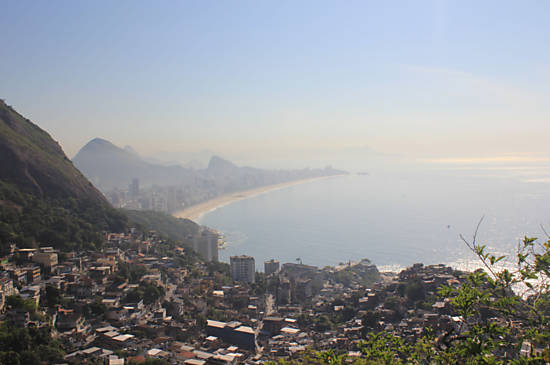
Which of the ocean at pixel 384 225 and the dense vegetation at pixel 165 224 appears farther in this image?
the dense vegetation at pixel 165 224

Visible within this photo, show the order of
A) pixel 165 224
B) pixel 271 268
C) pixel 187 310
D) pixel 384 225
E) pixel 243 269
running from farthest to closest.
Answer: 1. pixel 384 225
2. pixel 165 224
3. pixel 271 268
4. pixel 243 269
5. pixel 187 310

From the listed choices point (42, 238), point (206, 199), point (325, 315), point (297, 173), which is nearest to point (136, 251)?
point (42, 238)

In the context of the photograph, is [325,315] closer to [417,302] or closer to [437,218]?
[417,302]

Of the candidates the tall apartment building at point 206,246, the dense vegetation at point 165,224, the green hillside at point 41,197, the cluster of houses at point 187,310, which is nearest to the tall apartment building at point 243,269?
the cluster of houses at point 187,310

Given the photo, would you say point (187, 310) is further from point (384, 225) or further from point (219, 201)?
point (219, 201)

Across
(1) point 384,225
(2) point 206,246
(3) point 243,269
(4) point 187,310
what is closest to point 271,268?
(3) point 243,269

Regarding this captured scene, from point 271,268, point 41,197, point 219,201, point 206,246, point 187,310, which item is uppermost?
point 41,197

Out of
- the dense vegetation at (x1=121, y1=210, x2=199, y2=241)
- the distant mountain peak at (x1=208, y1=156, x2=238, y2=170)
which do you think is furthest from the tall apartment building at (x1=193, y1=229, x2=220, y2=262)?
the distant mountain peak at (x1=208, y1=156, x2=238, y2=170)

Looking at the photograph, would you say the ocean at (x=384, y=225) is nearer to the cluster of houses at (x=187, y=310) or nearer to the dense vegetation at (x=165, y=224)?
the dense vegetation at (x=165, y=224)
